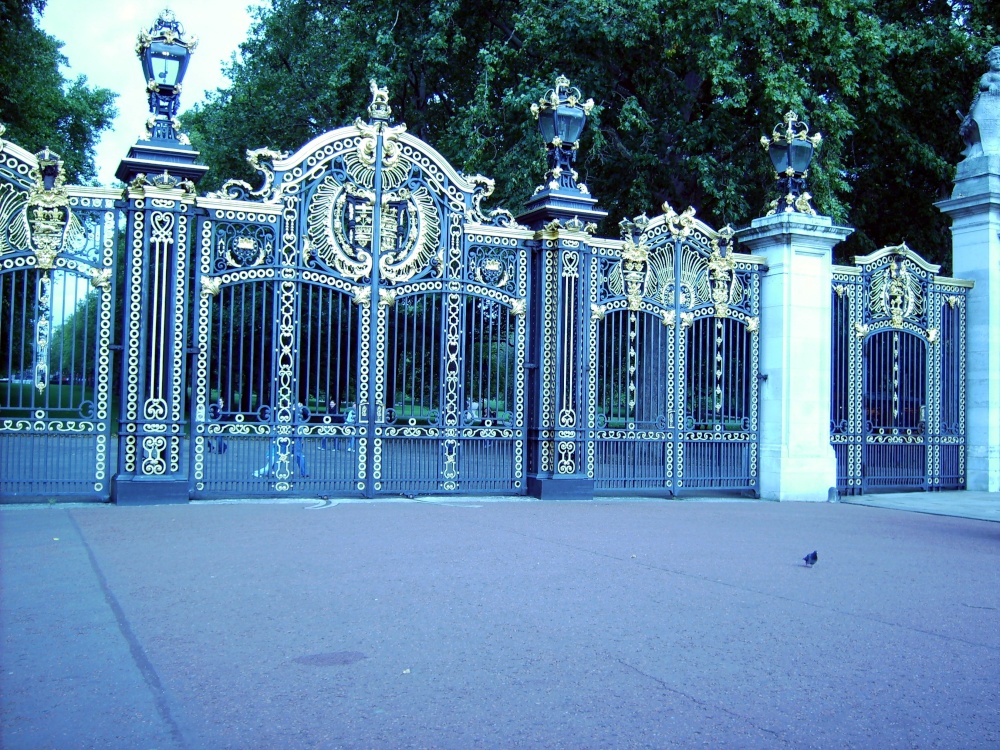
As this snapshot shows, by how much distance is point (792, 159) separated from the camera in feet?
44.8

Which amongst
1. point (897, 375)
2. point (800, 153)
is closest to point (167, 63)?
point (800, 153)

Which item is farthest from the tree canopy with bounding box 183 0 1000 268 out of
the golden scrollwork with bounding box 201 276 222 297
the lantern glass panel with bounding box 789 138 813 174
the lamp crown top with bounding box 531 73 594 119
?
the golden scrollwork with bounding box 201 276 222 297

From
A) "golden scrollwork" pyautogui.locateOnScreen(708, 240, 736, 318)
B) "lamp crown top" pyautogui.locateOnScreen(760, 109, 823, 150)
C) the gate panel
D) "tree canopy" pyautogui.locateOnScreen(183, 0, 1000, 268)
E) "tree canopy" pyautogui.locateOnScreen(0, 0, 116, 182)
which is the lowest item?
the gate panel

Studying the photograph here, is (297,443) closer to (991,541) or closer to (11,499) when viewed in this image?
(11,499)

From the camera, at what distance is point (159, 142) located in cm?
1088

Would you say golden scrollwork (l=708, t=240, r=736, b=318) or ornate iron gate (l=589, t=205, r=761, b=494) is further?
golden scrollwork (l=708, t=240, r=736, b=318)

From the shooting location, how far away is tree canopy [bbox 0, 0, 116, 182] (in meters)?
19.5

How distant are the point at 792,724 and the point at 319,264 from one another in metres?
8.42

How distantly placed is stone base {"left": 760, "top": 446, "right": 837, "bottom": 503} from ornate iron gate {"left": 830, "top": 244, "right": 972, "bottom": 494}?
0.61 metres

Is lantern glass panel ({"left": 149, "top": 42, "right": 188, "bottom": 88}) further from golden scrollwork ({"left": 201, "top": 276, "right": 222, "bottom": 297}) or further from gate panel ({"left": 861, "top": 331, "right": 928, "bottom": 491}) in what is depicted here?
gate panel ({"left": 861, "top": 331, "right": 928, "bottom": 491})

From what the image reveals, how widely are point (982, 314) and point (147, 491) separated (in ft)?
38.1

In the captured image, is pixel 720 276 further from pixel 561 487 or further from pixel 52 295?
pixel 52 295

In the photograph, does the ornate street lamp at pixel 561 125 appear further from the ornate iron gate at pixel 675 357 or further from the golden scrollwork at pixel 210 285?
the golden scrollwork at pixel 210 285

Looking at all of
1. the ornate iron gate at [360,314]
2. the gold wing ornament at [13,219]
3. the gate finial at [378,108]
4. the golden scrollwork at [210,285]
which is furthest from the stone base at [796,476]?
the gold wing ornament at [13,219]
